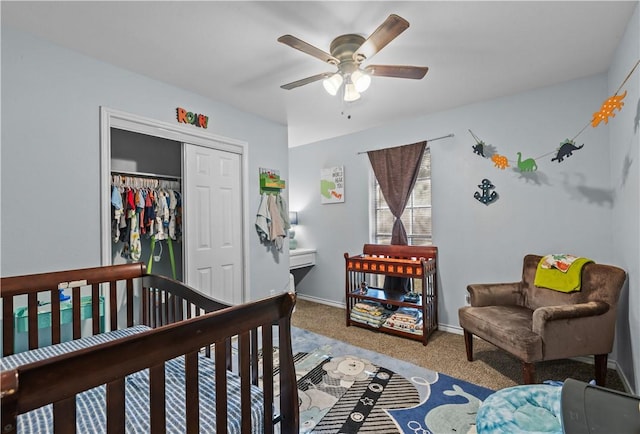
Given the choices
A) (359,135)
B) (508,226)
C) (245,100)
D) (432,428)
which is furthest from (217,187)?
(508,226)

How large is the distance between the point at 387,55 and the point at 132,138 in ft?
8.71

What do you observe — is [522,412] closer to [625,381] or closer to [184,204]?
[625,381]

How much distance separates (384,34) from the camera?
1.48 meters

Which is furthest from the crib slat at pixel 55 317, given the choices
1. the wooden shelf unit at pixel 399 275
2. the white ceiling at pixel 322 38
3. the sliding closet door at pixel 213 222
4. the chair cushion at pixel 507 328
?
the chair cushion at pixel 507 328

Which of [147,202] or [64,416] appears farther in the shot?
[147,202]

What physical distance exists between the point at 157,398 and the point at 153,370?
0.26 feet

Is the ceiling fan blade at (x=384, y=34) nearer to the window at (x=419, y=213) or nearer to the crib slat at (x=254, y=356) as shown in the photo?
the crib slat at (x=254, y=356)

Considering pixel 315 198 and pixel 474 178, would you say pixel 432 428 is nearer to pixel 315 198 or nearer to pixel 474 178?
pixel 474 178

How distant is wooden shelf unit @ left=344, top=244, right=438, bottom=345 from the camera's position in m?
2.87

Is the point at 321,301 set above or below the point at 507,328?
below

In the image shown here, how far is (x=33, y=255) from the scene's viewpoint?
1844 millimetres

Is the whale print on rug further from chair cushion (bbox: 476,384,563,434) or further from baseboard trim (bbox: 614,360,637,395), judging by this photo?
baseboard trim (bbox: 614,360,637,395)

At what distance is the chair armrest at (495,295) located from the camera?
2.49 meters

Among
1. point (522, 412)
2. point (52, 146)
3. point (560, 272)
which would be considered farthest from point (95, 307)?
point (560, 272)
